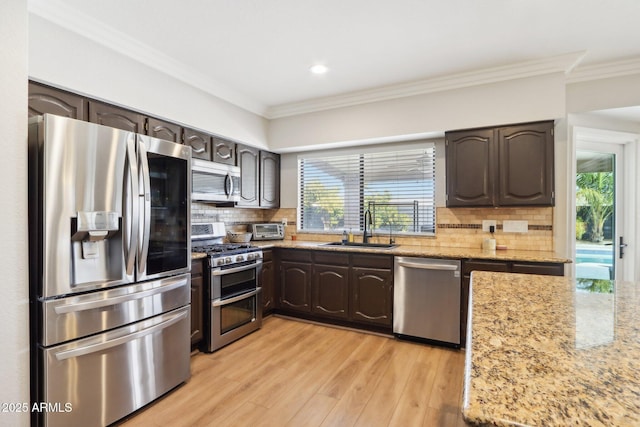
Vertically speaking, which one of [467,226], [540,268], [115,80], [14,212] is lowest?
[540,268]

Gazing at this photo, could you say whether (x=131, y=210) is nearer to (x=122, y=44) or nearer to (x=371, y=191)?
(x=122, y=44)

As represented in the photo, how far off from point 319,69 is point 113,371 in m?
2.82

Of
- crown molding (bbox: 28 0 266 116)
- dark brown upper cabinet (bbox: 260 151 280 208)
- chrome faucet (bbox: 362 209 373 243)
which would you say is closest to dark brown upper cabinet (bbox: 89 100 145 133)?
crown molding (bbox: 28 0 266 116)

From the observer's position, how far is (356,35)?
8.22ft

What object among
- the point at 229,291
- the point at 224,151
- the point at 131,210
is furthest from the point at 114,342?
the point at 224,151

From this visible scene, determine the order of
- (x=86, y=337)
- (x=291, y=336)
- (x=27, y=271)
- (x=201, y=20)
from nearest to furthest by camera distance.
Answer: (x=27, y=271)
(x=86, y=337)
(x=201, y=20)
(x=291, y=336)

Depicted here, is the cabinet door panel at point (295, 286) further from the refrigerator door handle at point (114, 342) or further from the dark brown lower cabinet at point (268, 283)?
the refrigerator door handle at point (114, 342)

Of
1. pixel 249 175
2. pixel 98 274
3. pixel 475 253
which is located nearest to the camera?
pixel 98 274

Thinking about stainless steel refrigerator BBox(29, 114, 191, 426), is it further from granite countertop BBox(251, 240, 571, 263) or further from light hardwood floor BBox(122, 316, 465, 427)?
granite countertop BBox(251, 240, 571, 263)

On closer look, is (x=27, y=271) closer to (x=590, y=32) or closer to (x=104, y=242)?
(x=104, y=242)

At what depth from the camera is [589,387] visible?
67cm

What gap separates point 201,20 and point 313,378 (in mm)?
2766

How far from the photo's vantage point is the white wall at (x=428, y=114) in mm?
2980

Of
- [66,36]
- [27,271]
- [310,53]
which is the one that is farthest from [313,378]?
[66,36]
